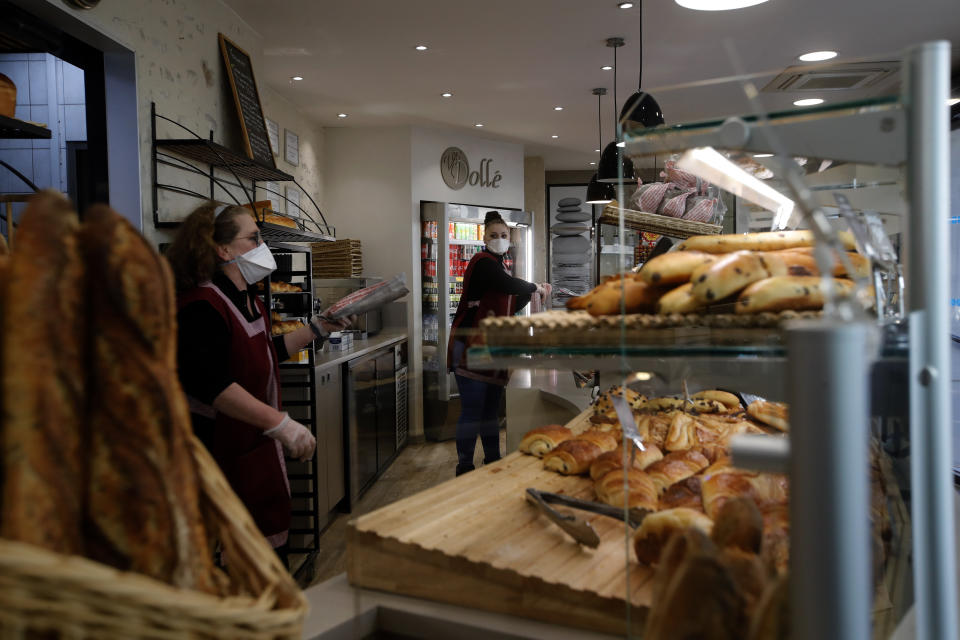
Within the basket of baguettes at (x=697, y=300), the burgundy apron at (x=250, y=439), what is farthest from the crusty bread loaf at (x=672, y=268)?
the burgundy apron at (x=250, y=439)

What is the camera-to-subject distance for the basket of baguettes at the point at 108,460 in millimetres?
506

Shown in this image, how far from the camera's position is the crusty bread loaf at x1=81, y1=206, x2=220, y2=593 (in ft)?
1.86

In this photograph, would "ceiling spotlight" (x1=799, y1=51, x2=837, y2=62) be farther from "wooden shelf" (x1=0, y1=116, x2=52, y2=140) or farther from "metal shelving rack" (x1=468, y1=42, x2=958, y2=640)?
"metal shelving rack" (x1=468, y1=42, x2=958, y2=640)

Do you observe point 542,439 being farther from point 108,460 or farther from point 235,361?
point 235,361

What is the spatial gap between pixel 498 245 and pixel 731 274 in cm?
285

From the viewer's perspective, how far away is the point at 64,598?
1.58 ft

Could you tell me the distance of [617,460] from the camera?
1347mm

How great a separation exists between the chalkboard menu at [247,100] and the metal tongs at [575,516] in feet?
10.6

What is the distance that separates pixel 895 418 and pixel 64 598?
0.67 meters

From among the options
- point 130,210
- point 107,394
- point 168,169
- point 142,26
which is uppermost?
point 142,26

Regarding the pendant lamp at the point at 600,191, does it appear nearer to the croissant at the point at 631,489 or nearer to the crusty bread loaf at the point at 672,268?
the croissant at the point at 631,489

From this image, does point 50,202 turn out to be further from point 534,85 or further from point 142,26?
point 534,85

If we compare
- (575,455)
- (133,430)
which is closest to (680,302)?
(133,430)

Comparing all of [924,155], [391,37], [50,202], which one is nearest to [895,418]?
[924,155]
